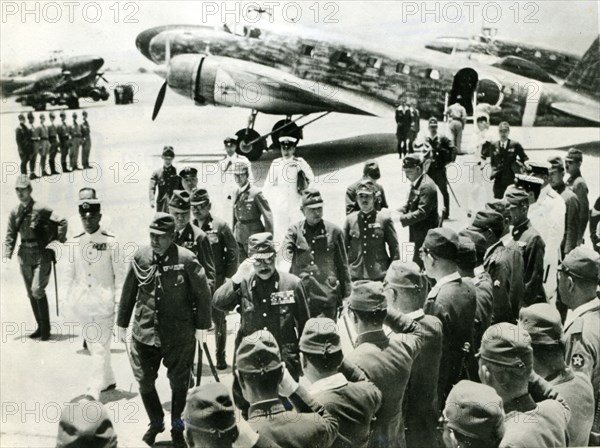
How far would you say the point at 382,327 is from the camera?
15.0ft

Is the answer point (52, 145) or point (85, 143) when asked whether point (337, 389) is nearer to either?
point (85, 143)

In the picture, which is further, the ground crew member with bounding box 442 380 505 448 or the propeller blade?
the propeller blade

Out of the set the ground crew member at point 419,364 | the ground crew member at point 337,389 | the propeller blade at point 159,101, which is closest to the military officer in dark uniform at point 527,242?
the ground crew member at point 419,364

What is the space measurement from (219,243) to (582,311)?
2.83 meters

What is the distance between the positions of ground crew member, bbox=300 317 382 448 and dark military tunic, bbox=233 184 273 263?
5.90 ft

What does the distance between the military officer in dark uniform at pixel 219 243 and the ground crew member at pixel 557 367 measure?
2.36 metres

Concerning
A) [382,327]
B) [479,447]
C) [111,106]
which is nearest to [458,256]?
[382,327]

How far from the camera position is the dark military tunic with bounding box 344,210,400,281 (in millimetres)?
6125

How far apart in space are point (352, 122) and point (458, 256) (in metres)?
1.87

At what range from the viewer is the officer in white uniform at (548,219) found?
6613mm

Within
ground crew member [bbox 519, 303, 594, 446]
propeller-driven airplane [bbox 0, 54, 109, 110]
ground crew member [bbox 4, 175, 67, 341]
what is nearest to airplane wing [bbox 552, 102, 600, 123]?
ground crew member [bbox 519, 303, 594, 446]

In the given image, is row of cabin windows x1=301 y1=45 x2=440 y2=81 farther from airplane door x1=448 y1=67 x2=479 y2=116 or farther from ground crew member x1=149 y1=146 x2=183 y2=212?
ground crew member x1=149 y1=146 x2=183 y2=212

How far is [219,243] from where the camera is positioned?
5898 millimetres

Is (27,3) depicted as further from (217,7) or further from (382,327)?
(382,327)
